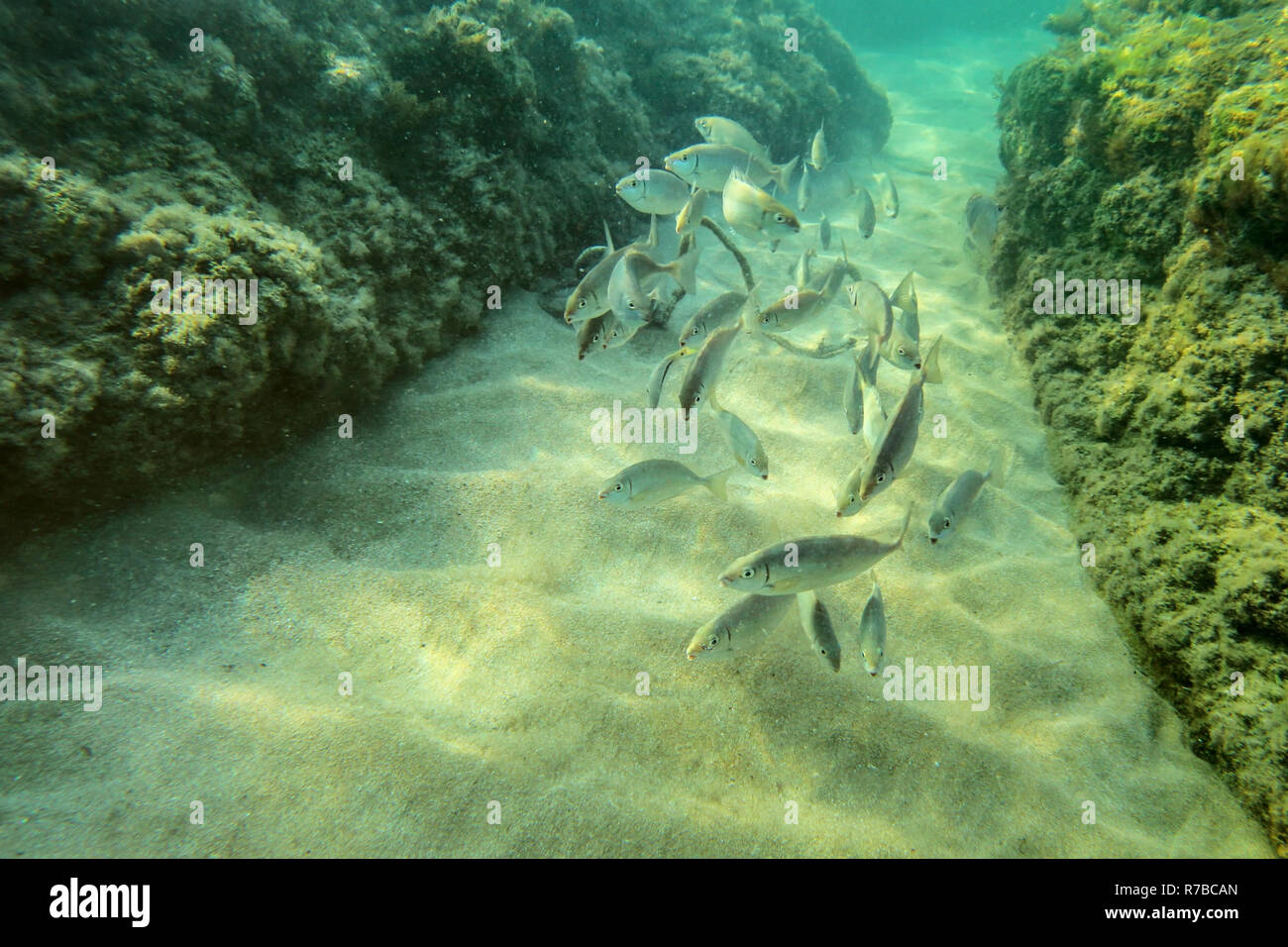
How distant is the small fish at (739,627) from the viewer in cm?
265

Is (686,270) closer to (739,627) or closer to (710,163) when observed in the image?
(710,163)

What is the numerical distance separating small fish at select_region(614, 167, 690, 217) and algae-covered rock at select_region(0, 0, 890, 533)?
1416 mm

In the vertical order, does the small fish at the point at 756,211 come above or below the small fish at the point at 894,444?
above

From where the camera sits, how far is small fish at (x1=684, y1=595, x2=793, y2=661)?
265cm

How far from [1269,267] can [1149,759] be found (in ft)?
9.54

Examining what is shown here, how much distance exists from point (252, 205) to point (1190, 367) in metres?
6.02

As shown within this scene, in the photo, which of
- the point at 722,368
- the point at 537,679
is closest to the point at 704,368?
the point at 722,368

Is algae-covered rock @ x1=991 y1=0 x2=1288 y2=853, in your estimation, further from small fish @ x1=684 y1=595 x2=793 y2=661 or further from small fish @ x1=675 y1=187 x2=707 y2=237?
small fish @ x1=675 y1=187 x2=707 y2=237

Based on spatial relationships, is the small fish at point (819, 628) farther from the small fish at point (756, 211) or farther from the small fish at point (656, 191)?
the small fish at point (656, 191)

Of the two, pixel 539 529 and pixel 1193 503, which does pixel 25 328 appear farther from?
pixel 1193 503

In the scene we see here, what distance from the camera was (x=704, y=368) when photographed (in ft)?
10.8

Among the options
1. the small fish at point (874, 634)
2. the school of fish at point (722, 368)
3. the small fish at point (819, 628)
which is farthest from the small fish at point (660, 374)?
the small fish at point (874, 634)

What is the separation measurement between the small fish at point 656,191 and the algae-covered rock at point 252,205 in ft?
4.65

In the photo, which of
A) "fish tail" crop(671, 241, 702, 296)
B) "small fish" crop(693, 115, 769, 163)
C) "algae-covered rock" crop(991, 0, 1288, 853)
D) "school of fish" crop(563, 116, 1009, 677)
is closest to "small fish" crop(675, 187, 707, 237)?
"school of fish" crop(563, 116, 1009, 677)
